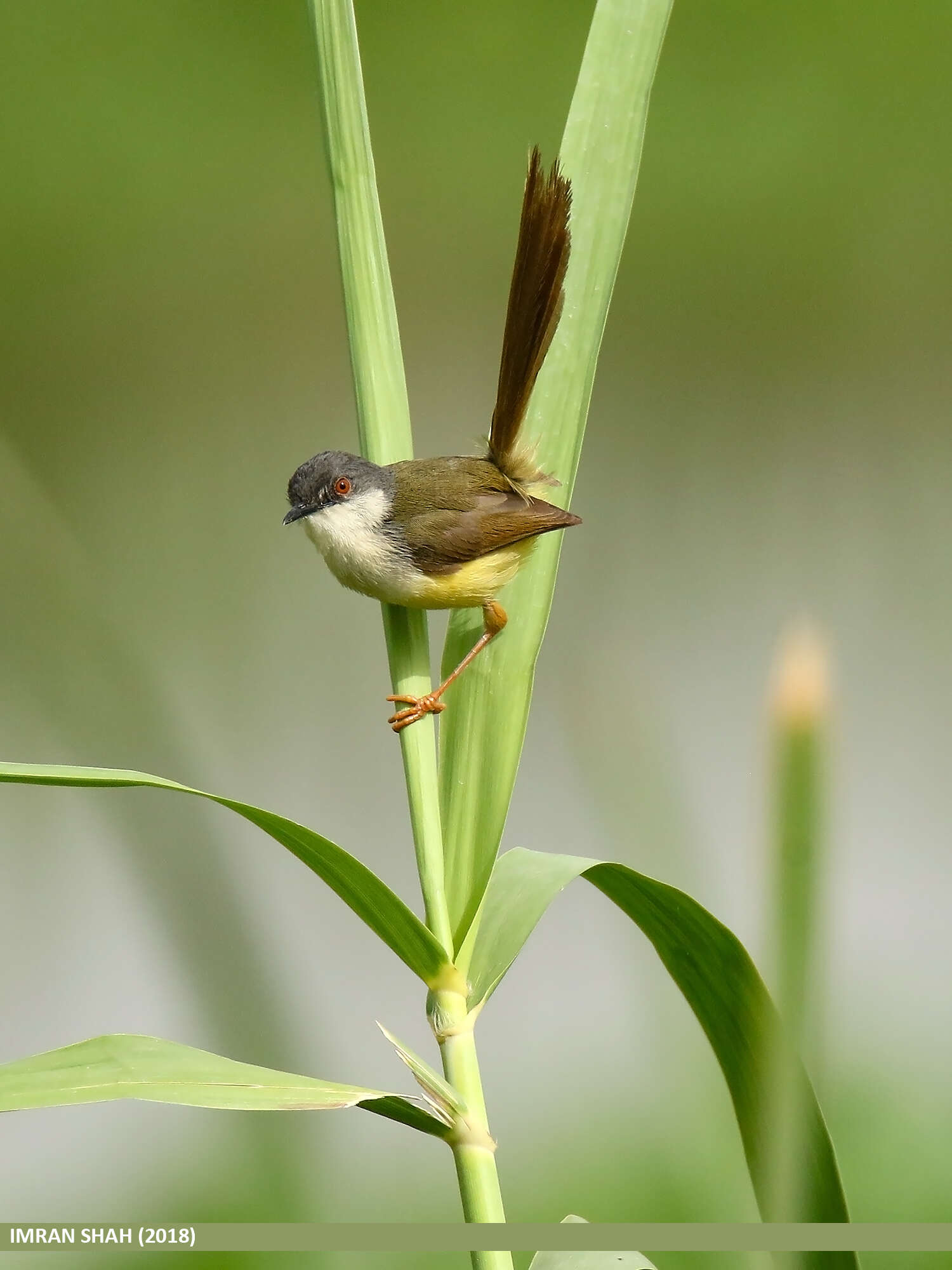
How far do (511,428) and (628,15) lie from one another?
0.70 feet

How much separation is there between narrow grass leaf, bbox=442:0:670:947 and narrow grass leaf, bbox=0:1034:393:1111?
14cm

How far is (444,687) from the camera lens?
0.41 metres

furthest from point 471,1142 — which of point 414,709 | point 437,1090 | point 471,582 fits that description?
point 471,582

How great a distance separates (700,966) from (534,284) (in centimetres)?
31

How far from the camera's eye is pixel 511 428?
1.89 feet

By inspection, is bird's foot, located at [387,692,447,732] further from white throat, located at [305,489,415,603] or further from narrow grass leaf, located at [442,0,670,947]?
white throat, located at [305,489,415,603]

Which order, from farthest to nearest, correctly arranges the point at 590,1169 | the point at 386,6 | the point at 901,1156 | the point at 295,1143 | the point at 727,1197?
the point at 386,6, the point at 590,1169, the point at 901,1156, the point at 295,1143, the point at 727,1197

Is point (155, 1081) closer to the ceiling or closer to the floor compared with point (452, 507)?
closer to the floor

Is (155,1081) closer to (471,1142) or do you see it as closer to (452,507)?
(471,1142)

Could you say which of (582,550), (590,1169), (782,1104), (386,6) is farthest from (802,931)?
(386,6)

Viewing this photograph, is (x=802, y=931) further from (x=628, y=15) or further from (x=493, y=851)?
(x=628, y=15)

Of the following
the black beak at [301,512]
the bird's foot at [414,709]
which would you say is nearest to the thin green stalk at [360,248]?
the bird's foot at [414,709]

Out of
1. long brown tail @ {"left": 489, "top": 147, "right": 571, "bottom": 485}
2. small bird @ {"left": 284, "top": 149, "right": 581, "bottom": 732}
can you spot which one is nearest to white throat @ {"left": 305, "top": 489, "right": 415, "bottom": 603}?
small bird @ {"left": 284, "top": 149, "right": 581, "bottom": 732}

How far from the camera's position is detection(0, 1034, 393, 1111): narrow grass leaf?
277 mm
